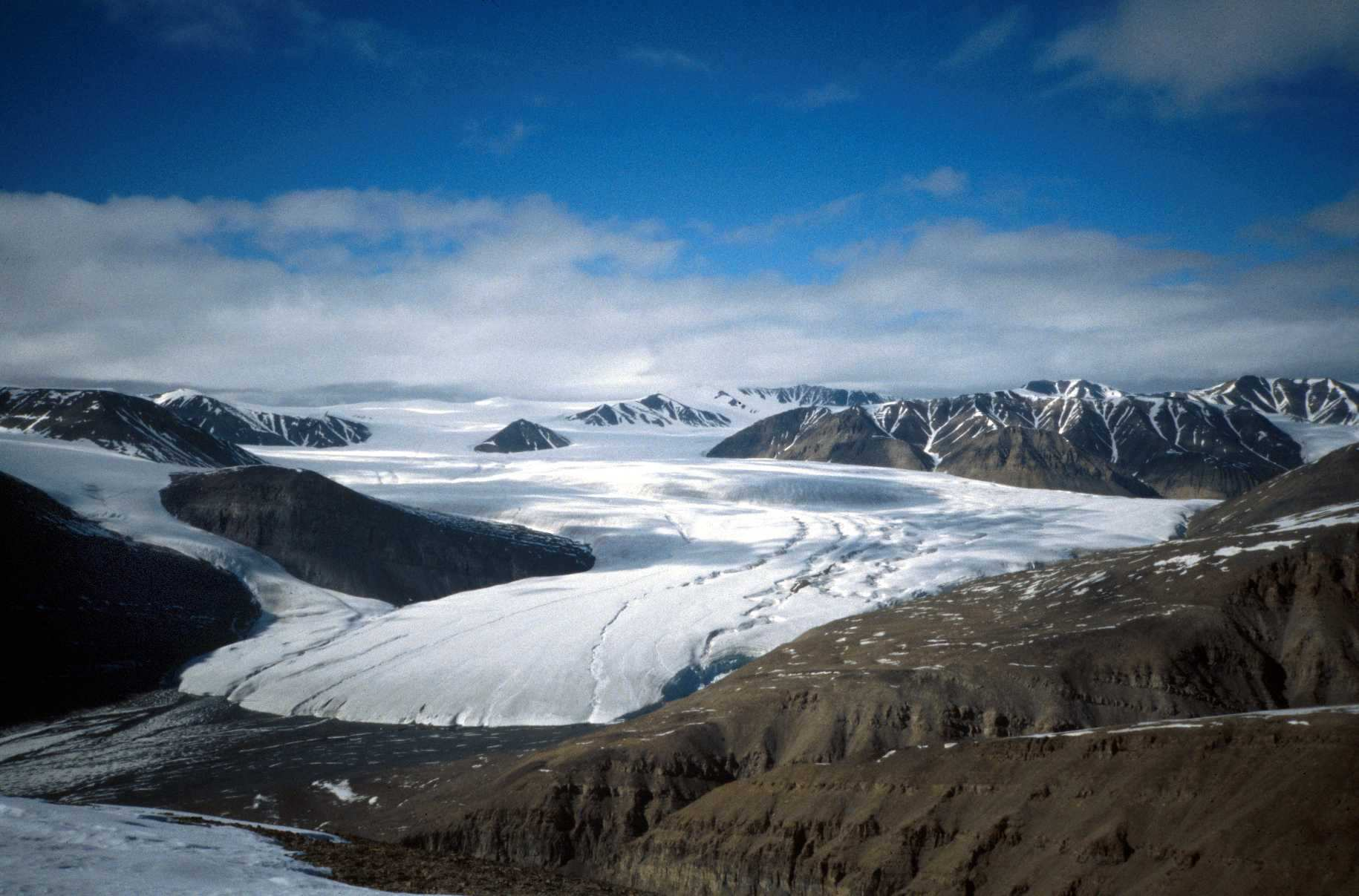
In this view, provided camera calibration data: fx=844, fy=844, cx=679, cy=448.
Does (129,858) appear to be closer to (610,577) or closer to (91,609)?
(91,609)

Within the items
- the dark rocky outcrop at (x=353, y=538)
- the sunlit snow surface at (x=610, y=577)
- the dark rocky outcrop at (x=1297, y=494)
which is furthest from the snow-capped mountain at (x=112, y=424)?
the dark rocky outcrop at (x=1297, y=494)

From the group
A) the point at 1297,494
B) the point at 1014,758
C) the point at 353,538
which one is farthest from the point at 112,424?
the point at 1297,494

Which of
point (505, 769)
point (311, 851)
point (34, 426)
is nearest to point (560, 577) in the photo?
point (505, 769)

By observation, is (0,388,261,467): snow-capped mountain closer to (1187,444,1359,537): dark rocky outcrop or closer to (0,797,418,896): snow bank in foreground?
(0,797,418,896): snow bank in foreground

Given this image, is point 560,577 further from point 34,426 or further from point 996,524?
point 34,426

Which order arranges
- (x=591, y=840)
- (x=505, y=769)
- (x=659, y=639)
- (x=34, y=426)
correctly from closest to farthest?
1. (x=591, y=840)
2. (x=505, y=769)
3. (x=659, y=639)
4. (x=34, y=426)

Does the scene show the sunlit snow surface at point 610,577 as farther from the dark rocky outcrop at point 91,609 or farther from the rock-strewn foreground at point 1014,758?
the rock-strewn foreground at point 1014,758

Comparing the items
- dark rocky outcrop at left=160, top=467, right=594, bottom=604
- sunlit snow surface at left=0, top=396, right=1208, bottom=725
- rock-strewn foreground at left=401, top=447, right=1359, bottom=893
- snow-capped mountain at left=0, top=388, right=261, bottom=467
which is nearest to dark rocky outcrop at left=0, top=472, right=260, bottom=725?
sunlit snow surface at left=0, top=396, right=1208, bottom=725
